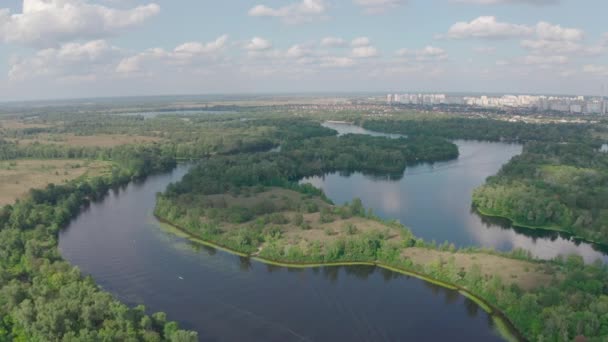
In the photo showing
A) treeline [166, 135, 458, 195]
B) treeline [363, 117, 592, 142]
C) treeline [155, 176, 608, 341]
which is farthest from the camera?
treeline [363, 117, 592, 142]

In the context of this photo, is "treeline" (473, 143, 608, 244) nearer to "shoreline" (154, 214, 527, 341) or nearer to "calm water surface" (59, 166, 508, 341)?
"shoreline" (154, 214, 527, 341)

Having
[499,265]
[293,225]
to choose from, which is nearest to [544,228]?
[499,265]

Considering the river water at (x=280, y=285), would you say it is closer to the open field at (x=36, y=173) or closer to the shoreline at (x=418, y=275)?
the shoreline at (x=418, y=275)

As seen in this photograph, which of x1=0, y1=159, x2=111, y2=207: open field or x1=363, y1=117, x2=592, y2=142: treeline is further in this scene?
x1=363, y1=117, x2=592, y2=142: treeline

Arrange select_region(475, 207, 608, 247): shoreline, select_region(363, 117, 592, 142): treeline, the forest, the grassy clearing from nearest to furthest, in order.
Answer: the grassy clearing
select_region(475, 207, 608, 247): shoreline
the forest
select_region(363, 117, 592, 142): treeline

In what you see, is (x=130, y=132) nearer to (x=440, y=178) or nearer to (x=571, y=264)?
(x=440, y=178)

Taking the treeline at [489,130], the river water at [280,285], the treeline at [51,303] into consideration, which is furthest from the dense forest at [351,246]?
the treeline at [489,130]

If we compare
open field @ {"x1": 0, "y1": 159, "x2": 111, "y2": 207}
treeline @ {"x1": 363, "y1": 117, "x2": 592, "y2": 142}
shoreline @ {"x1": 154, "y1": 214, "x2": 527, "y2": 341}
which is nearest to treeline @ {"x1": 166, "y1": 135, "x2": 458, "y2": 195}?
shoreline @ {"x1": 154, "y1": 214, "x2": 527, "y2": 341}

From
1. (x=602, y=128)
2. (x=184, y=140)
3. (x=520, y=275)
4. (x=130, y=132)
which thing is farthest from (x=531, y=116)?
(x=520, y=275)
